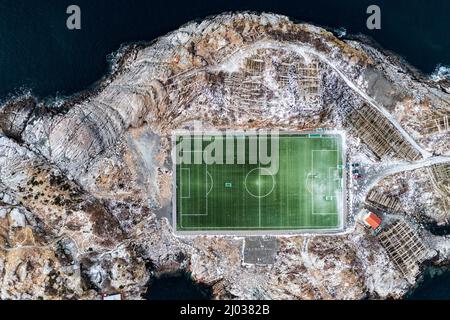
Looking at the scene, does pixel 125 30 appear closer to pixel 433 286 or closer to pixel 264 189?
pixel 264 189

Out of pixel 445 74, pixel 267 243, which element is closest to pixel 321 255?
pixel 267 243

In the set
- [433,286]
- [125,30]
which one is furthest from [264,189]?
[125,30]

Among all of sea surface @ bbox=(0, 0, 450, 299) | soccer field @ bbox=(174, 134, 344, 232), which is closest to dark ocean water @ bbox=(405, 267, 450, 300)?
sea surface @ bbox=(0, 0, 450, 299)

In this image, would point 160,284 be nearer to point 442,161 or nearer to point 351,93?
point 351,93

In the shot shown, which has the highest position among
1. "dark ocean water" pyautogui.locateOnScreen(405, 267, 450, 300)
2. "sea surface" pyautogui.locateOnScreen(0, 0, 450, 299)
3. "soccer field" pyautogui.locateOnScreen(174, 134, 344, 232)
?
"sea surface" pyautogui.locateOnScreen(0, 0, 450, 299)

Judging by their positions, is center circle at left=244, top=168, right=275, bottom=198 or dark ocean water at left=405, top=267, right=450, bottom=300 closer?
center circle at left=244, top=168, right=275, bottom=198

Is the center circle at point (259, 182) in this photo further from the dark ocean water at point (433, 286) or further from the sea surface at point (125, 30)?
the dark ocean water at point (433, 286)

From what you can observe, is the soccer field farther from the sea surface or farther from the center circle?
the sea surface
